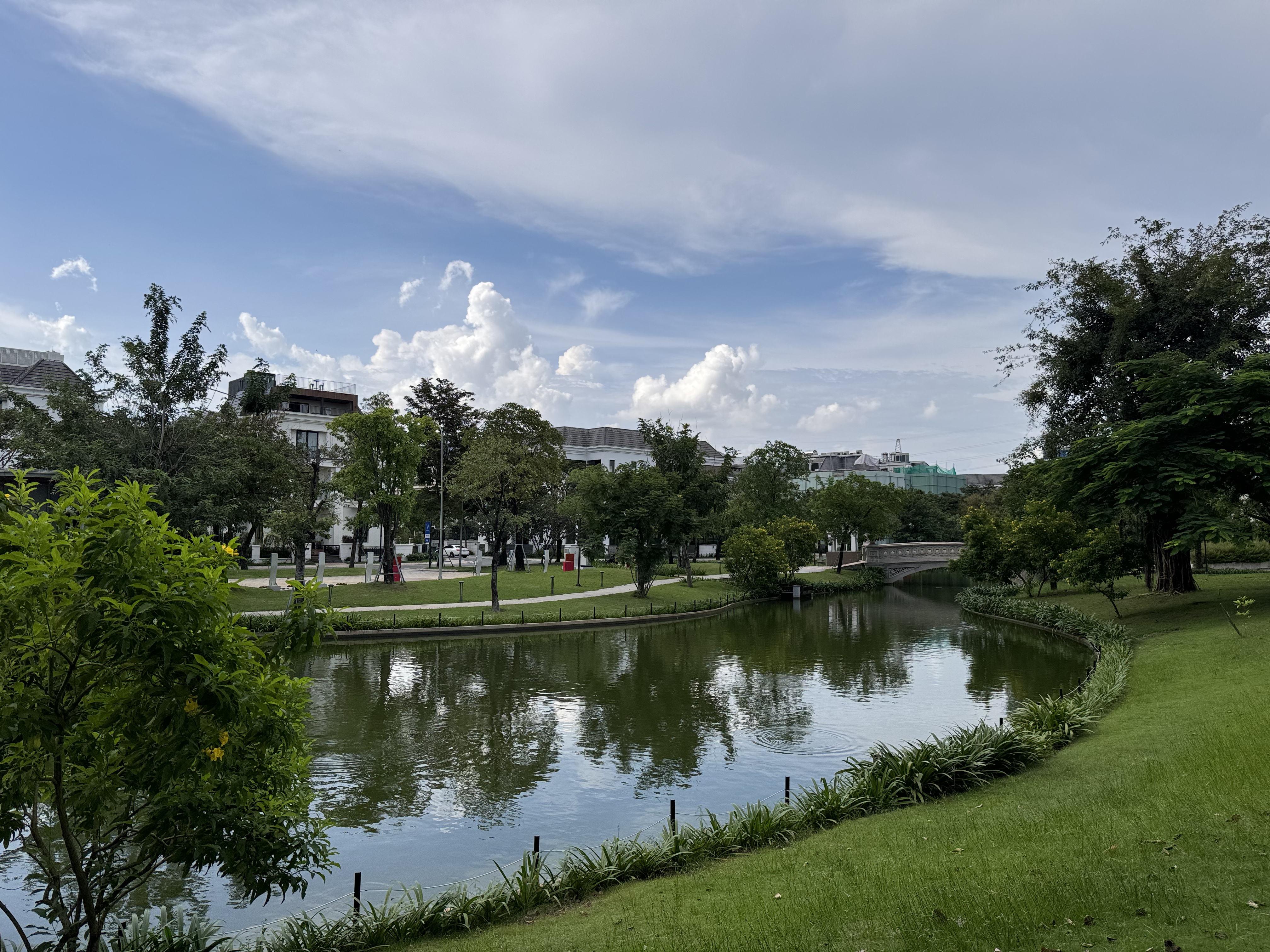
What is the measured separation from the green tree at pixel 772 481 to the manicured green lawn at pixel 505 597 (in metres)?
15.2

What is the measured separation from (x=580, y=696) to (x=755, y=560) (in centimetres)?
3149

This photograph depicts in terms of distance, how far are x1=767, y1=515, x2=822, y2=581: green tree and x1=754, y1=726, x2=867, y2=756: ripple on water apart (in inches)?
1492

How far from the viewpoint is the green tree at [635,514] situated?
151ft

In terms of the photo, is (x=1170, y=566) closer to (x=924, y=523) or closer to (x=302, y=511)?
(x=302, y=511)

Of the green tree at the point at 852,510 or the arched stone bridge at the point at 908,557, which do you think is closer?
the green tree at the point at 852,510

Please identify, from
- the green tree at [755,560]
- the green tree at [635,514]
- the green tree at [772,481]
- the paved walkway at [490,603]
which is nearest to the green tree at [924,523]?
the green tree at [772,481]

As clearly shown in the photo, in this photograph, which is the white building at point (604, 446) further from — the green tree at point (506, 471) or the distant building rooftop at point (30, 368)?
the distant building rooftop at point (30, 368)

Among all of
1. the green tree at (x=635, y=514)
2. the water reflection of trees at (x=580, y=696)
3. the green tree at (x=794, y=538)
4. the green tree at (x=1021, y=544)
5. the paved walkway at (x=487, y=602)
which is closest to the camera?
the water reflection of trees at (x=580, y=696)

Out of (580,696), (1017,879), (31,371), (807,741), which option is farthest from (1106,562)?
(31,371)

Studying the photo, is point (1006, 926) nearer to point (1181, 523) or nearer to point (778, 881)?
point (778, 881)

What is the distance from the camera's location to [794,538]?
57.9 m

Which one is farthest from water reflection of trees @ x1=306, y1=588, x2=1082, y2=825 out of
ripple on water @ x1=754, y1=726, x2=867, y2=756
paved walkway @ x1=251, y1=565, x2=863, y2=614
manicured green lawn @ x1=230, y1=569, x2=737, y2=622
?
paved walkway @ x1=251, y1=565, x2=863, y2=614

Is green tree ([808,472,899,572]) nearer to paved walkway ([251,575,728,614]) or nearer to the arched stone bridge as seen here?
the arched stone bridge

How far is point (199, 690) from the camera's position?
574 centimetres
